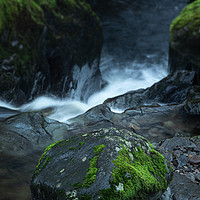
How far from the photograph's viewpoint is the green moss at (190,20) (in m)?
10.2

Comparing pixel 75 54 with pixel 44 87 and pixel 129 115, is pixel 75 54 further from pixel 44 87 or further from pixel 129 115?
pixel 129 115

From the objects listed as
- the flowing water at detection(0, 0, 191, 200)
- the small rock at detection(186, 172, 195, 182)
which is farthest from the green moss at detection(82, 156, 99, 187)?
the flowing water at detection(0, 0, 191, 200)

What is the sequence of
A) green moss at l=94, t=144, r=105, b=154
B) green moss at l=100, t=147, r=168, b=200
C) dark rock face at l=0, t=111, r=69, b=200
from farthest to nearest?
1. dark rock face at l=0, t=111, r=69, b=200
2. green moss at l=94, t=144, r=105, b=154
3. green moss at l=100, t=147, r=168, b=200

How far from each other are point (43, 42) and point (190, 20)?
24.4ft

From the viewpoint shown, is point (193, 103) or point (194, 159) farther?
point (193, 103)

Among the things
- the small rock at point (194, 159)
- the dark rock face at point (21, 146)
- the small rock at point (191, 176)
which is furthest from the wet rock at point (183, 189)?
the dark rock face at point (21, 146)

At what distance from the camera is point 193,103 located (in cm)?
744

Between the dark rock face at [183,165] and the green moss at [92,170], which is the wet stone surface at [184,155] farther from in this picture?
the green moss at [92,170]

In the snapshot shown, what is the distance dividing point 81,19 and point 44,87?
4.79 meters

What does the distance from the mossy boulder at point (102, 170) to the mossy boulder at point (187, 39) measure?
853 cm

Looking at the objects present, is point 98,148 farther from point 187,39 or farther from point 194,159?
point 187,39

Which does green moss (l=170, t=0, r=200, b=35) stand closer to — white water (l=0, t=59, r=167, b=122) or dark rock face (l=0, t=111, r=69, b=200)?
white water (l=0, t=59, r=167, b=122)

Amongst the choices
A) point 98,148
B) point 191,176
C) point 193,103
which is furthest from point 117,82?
point 98,148

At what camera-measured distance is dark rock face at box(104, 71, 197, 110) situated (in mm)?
9219
